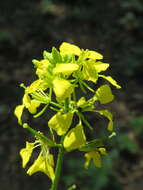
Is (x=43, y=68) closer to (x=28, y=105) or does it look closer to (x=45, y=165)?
(x=28, y=105)

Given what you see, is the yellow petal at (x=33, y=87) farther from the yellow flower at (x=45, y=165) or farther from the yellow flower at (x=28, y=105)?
the yellow flower at (x=45, y=165)

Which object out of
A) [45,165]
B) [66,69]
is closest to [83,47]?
[45,165]

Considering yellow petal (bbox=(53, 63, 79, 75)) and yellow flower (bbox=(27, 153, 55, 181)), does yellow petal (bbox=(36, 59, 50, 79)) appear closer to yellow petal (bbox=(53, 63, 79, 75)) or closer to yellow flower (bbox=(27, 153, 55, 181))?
yellow petal (bbox=(53, 63, 79, 75))

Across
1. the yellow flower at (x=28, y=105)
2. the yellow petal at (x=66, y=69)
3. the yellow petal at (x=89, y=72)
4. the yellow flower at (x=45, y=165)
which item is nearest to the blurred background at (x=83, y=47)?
the yellow flower at (x=45, y=165)

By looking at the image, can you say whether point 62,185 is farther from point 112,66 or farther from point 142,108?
point 112,66

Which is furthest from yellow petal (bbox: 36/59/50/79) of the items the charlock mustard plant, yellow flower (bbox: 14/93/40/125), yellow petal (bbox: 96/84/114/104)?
yellow petal (bbox: 96/84/114/104)

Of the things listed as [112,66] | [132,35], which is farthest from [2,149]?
[132,35]

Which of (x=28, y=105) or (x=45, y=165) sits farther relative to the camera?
(x=45, y=165)

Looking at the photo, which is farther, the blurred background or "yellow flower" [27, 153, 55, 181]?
the blurred background
